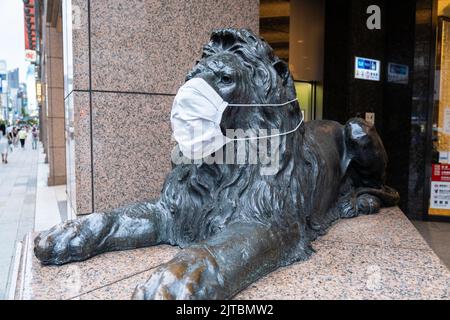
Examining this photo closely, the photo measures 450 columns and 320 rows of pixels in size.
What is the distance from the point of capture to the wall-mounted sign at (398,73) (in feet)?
21.6

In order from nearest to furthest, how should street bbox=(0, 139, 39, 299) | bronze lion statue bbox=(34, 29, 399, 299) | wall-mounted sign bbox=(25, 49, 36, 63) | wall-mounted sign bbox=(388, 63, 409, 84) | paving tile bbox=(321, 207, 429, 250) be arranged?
bronze lion statue bbox=(34, 29, 399, 299) < paving tile bbox=(321, 207, 429, 250) < street bbox=(0, 139, 39, 299) < wall-mounted sign bbox=(388, 63, 409, 84) < wall-mounted sign bbox=(25, 49, 36, 63)

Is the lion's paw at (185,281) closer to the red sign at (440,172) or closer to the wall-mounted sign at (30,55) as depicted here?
the red sign at (440,172)

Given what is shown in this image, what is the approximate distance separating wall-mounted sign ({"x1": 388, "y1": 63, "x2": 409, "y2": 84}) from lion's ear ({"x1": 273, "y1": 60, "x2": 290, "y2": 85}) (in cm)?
480

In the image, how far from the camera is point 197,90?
1.97 metres

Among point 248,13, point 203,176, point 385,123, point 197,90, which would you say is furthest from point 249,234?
point 385,123

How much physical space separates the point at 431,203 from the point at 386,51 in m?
2.50

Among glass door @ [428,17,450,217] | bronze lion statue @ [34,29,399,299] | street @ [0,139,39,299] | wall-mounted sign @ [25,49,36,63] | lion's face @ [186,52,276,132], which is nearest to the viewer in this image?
bronze lion statue @ [34,29,399,299]

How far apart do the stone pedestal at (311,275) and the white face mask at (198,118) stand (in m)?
0.63

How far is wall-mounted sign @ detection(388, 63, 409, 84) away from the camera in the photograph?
6586 millimetres

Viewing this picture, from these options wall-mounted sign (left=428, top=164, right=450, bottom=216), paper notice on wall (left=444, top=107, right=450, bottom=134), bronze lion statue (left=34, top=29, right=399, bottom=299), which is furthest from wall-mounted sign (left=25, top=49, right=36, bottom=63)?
bronze lion statue (left=34, top=29, right=399, bottom=299)

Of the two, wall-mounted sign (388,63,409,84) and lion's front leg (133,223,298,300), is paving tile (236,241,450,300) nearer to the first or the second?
lion's front leg (133,223,298,300)

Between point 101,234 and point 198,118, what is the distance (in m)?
0.77

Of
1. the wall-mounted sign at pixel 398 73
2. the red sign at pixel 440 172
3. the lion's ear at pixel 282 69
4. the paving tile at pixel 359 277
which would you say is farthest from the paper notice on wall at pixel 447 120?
the lion's ear at pixel 282 69
